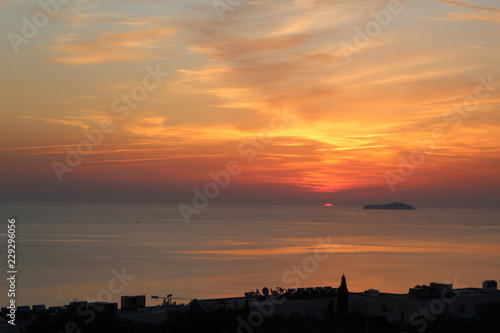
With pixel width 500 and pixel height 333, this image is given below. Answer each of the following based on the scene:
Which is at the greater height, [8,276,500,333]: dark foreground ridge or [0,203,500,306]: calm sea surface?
[0,203,500,306]: calm sea surface

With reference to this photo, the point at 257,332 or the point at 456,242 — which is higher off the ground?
the point at 456,242

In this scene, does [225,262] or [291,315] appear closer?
[291,315]

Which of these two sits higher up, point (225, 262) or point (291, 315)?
point (225, 262)

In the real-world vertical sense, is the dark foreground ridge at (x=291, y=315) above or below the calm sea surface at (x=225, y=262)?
below

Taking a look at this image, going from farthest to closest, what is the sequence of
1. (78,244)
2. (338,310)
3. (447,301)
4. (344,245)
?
(344,245), (78,244), (447,301), (338,310)

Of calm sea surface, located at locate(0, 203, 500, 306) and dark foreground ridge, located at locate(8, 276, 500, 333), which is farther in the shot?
calm sea surface, located at locate(0, 203, 500, 306)

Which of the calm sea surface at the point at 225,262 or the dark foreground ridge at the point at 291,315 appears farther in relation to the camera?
the calm sea surface at the point at 225,262

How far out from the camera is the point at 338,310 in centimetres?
3597

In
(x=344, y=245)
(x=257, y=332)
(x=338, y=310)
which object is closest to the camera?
(x=257, y=332)

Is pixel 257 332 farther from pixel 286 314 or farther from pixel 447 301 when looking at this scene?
pixel 447 301

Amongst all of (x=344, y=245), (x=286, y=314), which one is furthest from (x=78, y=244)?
(x=286, y=314)

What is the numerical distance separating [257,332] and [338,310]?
10374 millimetres

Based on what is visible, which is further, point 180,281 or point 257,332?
point 180,281

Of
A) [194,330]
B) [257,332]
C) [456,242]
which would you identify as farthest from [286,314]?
[456,242]
